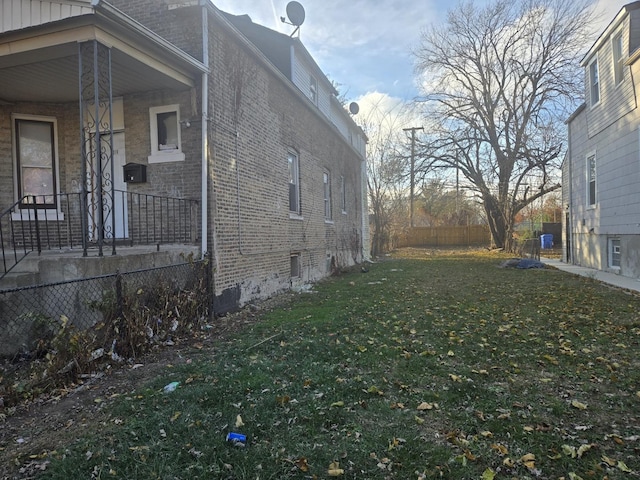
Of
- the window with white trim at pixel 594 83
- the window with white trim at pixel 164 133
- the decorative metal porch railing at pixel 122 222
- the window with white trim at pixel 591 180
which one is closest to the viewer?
the decorative metal porch railing at pixel 122 222

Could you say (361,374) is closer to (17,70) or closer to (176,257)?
(176,257)

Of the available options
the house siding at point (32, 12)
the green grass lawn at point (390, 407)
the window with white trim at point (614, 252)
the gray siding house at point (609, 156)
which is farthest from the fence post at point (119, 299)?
the window with white trim at point (614, 252)

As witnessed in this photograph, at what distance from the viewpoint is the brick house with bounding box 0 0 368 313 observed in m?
5.44

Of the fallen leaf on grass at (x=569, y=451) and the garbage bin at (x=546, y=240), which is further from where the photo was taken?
the garbage bin at (x=546, y=240)

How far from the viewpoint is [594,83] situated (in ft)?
42.3

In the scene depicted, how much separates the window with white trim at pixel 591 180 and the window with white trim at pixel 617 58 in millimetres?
2710

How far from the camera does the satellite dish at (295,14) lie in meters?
13.2

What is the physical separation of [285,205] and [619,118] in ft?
30.0

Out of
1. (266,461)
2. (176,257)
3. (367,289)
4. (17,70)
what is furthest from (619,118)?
(17,70)

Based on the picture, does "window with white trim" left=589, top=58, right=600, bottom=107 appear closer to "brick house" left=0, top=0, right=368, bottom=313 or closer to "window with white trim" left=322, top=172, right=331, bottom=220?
"window with white trim" left=322, top=172, right=331, bottom=220

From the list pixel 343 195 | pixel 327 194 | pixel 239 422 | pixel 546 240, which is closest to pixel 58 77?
pixel 239 422

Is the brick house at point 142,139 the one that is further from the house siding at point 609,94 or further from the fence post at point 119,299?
the house siding at point 609,94

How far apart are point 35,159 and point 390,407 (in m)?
7.97

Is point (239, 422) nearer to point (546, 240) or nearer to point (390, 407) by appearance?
point (390, 407)
